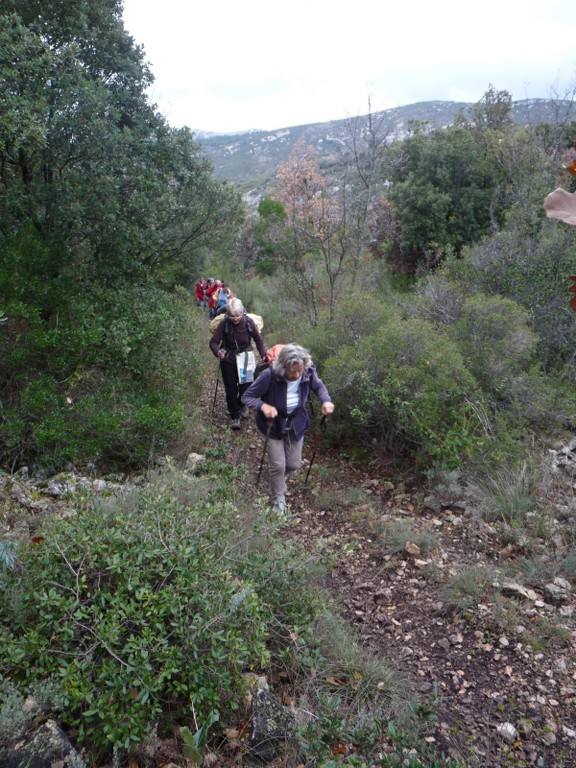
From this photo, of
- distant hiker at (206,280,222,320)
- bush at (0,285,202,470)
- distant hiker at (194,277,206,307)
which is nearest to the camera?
bush at (0,285,202,470)

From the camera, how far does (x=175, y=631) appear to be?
7.84ft

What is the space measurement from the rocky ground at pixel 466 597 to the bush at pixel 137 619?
0.73 m

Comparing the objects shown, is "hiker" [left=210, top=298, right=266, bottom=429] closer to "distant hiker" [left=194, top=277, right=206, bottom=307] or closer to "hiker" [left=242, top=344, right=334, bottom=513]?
"hiker" [left=242, top=344, right=334, bottom=513]

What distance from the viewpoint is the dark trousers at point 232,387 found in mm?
6805

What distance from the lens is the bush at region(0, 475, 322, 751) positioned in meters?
2.26

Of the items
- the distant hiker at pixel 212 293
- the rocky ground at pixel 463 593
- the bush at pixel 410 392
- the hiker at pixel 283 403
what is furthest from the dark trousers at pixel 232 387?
the distant hiker at pixel 212 293

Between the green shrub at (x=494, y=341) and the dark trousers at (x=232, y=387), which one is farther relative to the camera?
the dark trousers at (x=232, y=387)

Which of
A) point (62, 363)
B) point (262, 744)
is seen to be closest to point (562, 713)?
point (262, 744)

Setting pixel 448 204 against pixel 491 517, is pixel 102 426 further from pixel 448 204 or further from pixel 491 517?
pixel 448 204

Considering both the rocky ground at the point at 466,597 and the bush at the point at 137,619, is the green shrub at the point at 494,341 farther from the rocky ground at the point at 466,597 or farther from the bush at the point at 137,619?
the bush at the point at 137,619

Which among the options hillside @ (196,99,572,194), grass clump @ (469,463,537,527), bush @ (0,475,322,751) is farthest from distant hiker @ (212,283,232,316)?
hillside @ (196,99,572,194)

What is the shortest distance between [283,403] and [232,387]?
238 cm

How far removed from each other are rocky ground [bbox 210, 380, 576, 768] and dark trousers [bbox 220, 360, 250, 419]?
1464mm

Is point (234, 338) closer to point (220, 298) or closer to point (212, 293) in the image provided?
point (220, 298)
